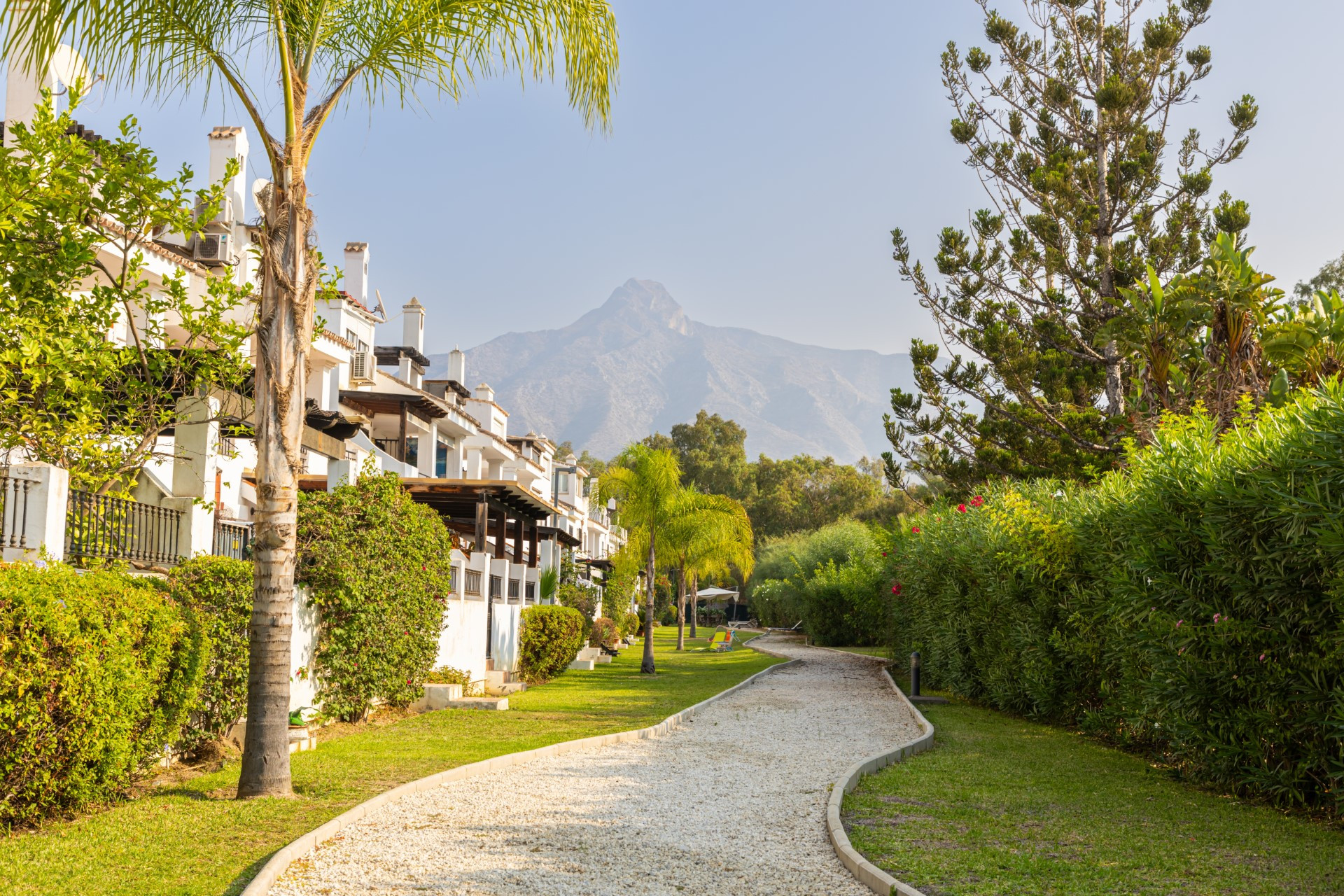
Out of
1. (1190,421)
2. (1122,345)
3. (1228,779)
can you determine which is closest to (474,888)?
(1228,779)

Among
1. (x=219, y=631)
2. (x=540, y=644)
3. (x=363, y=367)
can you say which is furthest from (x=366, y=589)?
(x=363, y=367)

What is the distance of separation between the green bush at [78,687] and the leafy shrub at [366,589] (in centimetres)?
443

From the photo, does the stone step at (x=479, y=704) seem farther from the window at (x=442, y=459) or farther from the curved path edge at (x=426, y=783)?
the window at (x=442, y=459)

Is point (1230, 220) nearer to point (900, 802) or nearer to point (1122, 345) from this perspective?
point (1122, 345)

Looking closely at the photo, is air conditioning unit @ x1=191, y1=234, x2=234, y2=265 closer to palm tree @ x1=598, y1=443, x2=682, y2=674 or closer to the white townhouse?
the white townhouse

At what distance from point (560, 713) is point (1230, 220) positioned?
52.7 feet

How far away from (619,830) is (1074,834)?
124 inches

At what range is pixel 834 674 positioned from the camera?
24797mm

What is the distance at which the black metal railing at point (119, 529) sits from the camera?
9.70 metres

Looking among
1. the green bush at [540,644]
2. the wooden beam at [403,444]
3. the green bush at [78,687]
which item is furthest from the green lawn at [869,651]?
the green bush at [78,687]

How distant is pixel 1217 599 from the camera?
28.0ft

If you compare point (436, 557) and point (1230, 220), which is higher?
point (1230, 220)

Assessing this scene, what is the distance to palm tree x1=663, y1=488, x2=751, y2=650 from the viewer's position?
27.9 metres

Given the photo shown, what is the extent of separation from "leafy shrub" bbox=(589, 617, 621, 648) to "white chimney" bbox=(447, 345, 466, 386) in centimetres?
1891
